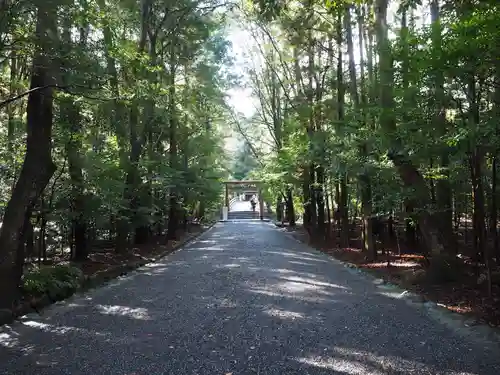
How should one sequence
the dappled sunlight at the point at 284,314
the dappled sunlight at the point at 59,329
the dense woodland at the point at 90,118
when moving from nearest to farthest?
the dappled sunlight at the point at 59,329 < the dappled sunlight at the point at 284,314 < the dense woodland at the point at 90,118

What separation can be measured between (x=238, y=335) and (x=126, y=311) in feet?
6.97

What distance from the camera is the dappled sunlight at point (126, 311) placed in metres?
6.03

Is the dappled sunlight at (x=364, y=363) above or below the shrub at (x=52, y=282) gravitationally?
below

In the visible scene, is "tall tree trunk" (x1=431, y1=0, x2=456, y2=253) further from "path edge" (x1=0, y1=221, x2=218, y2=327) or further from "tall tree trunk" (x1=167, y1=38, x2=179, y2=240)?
"tall tree trunk" (x1=167, y1=38, x2=179, y2=240)

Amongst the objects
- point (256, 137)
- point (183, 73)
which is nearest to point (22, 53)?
point (183, 73)

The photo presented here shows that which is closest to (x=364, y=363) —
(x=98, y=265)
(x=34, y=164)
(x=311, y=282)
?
(x=311, y=282)

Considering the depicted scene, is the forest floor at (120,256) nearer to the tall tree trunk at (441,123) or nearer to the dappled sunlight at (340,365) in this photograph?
the dappled sunlight at (340,365)

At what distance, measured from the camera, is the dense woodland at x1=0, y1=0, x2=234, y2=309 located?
635 centimetres

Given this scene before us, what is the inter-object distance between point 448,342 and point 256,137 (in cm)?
2950

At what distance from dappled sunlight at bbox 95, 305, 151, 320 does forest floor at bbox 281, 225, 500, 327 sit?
4.14 metres

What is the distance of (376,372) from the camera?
3799 millimetres

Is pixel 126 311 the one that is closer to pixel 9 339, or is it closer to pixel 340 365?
pixel 9 339

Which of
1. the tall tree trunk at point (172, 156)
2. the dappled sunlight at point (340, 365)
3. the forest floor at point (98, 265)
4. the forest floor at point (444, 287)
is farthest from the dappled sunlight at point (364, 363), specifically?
the tall tree trunk at point (172, 156)

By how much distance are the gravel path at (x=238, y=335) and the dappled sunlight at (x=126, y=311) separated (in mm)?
14
